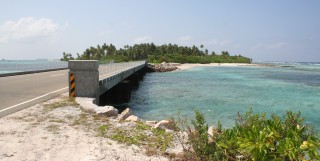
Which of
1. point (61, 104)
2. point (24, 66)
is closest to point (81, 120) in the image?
point (61, 104)

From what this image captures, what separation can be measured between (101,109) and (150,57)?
367ft

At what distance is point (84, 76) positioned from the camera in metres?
13.1

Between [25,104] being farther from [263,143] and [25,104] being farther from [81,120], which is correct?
[263,143]

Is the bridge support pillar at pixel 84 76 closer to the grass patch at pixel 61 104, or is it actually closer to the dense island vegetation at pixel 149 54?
the grass patch at pixel 61 104

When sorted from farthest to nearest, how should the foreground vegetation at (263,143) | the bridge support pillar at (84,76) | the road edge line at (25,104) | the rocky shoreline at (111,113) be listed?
the bridge support pillar at (84,76)
the road edge line at (25,104)
the rocky shoreline at (111,113)
the foreground vegetation at (263,143)

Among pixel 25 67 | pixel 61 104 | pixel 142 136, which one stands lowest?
pixel 142 136

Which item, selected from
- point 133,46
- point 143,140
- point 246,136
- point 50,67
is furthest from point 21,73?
point 133,46

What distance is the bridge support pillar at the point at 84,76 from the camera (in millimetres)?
12992

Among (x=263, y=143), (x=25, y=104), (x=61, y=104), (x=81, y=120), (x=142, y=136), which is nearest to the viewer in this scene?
(x=263, y=143)

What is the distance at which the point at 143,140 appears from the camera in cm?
734

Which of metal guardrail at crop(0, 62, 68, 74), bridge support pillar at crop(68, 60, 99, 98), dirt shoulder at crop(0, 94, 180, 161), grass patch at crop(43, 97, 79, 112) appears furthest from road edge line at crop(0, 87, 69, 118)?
metal guardrail at crop(0, 62, 68, 74)

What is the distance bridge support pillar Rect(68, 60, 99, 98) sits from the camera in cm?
1299

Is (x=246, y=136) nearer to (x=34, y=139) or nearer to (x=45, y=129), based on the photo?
(x=34, y=139)

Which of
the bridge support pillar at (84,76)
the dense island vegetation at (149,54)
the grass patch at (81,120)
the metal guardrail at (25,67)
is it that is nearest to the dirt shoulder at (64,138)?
the grass patch at (81,120)
